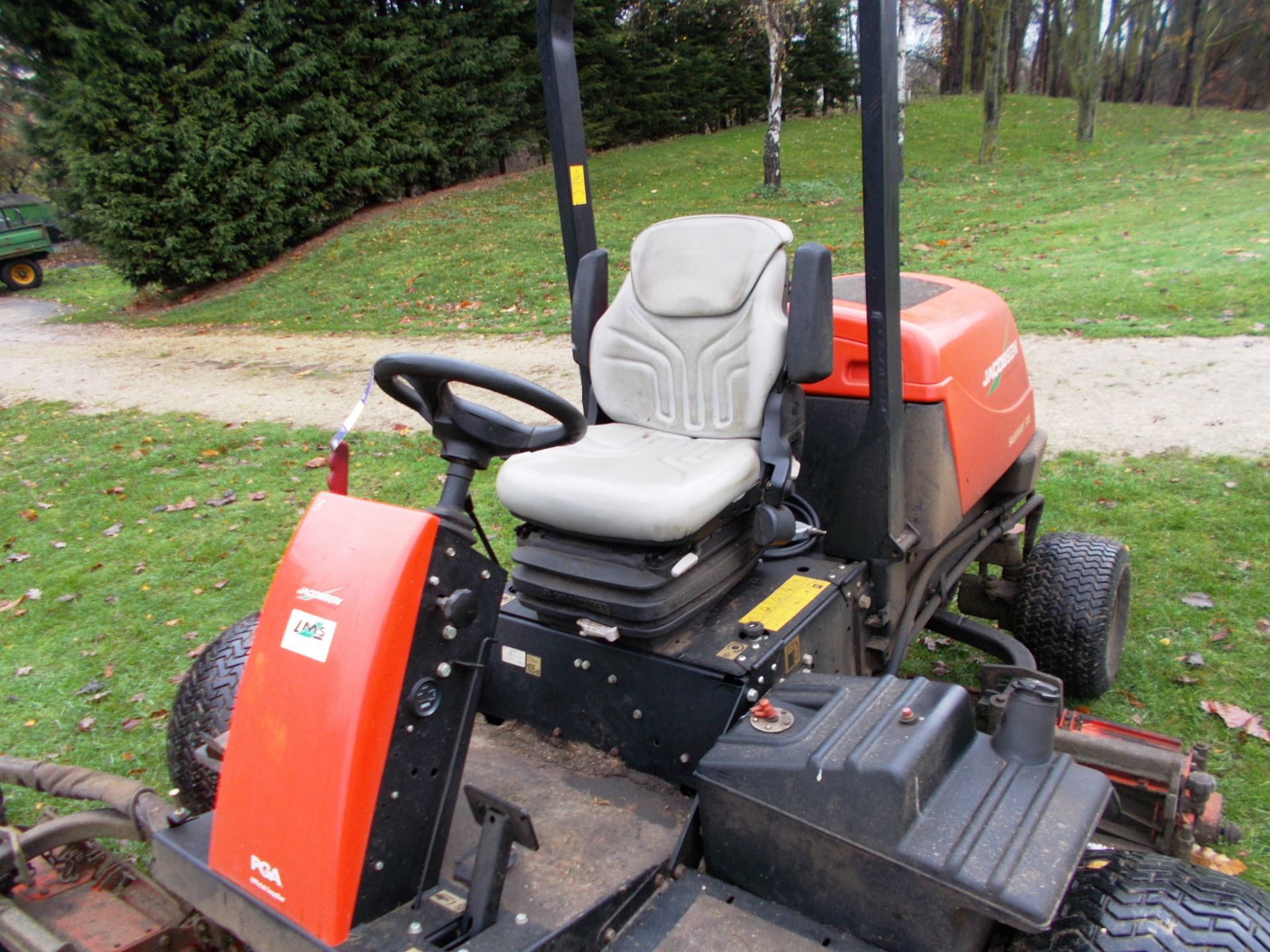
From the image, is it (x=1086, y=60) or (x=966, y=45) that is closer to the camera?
(x=1086, y=60)

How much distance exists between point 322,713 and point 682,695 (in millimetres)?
795

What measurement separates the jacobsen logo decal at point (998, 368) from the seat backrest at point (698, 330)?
0.74m

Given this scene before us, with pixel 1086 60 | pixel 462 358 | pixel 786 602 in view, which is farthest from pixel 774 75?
pixel 786 602

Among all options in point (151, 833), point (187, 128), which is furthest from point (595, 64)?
point (151, 833)

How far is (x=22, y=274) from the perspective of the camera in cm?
1931

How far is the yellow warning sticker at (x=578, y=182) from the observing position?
2.88m

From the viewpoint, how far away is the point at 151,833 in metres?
2.03

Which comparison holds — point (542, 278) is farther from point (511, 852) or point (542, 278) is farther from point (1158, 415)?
point (511, 852)

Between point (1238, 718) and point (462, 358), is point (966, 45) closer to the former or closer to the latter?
point (462, 358)

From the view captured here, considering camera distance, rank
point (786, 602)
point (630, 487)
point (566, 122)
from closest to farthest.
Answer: point (630, 487)
point (786, 602)
point (566, 122)

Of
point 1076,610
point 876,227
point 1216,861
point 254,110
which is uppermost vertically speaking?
point 254,110

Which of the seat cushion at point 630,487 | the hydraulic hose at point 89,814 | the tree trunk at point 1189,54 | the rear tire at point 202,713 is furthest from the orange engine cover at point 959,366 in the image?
the tree trunk at point 1189,54

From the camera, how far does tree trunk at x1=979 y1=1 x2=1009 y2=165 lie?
48.2 ft

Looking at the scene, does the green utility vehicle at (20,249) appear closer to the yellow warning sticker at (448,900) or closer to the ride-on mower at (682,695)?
the ride-on mower at (682,695)
